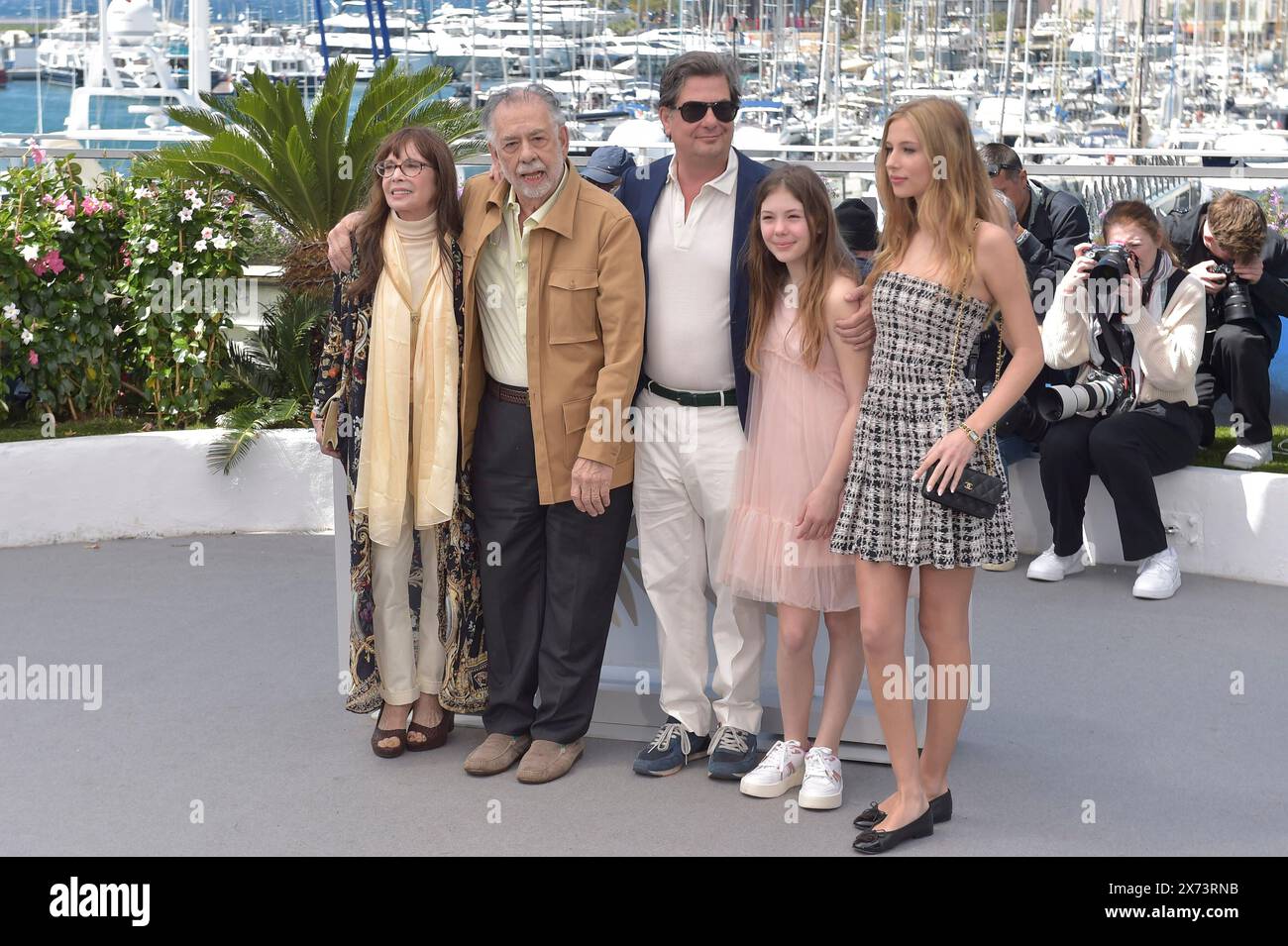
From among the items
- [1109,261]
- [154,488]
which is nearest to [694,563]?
[1109,261]

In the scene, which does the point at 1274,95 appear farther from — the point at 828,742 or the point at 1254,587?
the point at 828,742

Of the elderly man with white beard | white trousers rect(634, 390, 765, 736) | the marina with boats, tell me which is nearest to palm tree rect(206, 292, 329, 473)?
the elderly man with white beard

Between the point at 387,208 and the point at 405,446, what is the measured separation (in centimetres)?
68

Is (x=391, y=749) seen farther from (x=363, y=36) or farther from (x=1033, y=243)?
(x=363, y=36)

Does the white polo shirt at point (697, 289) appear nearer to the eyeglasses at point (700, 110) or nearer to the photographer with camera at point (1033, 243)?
the eyeglasses at point (700, 110)

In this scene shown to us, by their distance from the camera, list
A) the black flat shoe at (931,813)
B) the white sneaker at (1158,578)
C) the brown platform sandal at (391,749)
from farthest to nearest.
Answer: the white sneaker at (1158,578), the brown platform sandal at (391,749), the black flat shoe at (931,813)

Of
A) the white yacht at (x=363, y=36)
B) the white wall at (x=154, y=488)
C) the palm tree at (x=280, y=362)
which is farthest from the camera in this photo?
the white yacht at (x=363, y=36)

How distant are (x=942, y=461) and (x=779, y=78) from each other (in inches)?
462

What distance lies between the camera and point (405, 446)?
4.36 metres

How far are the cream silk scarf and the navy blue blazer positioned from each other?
567 mm

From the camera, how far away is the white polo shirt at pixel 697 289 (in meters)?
4.23

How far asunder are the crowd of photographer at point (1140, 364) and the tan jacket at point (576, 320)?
2.11 metres

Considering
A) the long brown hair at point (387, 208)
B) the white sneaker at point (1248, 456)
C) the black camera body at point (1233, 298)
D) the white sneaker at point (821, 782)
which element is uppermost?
the long brown hair at point (387, 208)

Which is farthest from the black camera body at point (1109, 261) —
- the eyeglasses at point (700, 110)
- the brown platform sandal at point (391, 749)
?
the brown platform sandal at point (391, 749)
